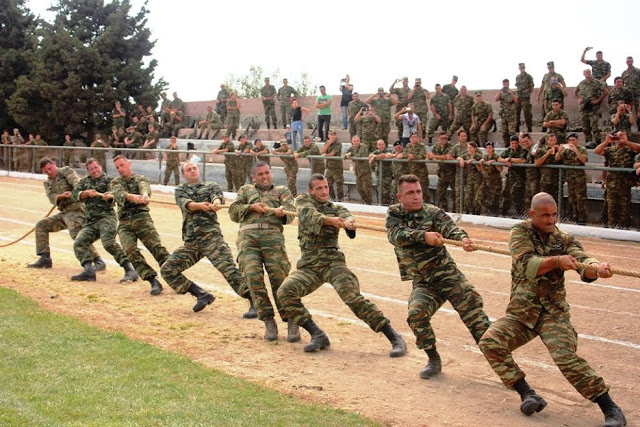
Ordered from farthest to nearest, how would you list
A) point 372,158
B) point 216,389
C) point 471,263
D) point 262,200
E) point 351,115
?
point 351,115 → point 372,158 → point 471,263 → point 262,200 → point 216,389

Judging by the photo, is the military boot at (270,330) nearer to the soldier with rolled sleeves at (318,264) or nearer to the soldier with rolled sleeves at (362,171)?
the soldier with rolled sleeves at (318,264)

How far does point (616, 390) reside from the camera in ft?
26.0

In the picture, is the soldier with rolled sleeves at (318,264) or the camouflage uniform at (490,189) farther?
the camouflage uniform at (490,189)

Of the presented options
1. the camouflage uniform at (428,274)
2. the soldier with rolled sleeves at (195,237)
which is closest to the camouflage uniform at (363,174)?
the soldier with rolled sleeves at (195,237)

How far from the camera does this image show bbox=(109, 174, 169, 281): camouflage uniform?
12680 mm

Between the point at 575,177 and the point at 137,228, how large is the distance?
376 inches

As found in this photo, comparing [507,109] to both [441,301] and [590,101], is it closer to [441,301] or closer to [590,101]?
[590,101]

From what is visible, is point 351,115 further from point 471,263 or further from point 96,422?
point 96,422

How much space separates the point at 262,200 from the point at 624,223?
9.99 m

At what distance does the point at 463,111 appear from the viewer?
23.9 meters

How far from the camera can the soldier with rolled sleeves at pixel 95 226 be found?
1369cm

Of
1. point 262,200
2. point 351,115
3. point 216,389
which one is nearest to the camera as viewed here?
point 216,389

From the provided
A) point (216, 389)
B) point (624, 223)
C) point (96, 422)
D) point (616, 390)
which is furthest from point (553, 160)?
point (96, 422)

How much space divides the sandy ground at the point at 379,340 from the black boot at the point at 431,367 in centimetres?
10
